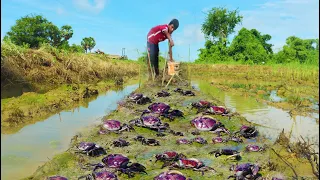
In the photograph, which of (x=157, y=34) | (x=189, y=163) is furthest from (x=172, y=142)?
(x=157, y=34)

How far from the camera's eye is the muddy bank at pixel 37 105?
26.7 ft

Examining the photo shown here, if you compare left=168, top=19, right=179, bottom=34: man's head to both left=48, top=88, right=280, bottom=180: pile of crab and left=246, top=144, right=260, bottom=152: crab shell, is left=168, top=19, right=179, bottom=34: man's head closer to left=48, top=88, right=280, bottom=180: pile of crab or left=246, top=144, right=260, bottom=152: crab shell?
left=48, top=88, right=280, bottom=180: pile of crab

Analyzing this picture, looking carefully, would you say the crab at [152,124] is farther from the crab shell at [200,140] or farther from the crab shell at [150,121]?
the crab shell at [200,140]

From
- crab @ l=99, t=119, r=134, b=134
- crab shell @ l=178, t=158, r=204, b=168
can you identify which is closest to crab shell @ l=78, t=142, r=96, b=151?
crab @ l=99, t=119, r=134, b=134

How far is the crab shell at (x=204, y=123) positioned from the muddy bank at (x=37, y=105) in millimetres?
3852

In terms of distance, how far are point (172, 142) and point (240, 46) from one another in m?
32.7

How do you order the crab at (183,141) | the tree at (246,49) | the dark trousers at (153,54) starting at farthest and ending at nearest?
the tree at (246,49), the dark trousers at (153,54), the crab at (183,141)

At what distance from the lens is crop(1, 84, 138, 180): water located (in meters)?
5.12

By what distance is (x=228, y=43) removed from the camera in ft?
131

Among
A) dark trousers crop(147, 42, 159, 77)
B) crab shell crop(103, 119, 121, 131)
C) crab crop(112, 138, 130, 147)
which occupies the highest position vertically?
dark trousers crop(147, 42, 159, 77)

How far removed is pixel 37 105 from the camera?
9695 millimetres

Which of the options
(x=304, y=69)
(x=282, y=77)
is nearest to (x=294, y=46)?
(x=282, y=77)

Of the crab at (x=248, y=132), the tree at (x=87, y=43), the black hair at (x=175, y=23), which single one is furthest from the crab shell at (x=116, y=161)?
the tree at (x=87, y=43)

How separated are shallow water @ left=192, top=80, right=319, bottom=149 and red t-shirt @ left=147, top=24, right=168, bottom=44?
10.2ft
